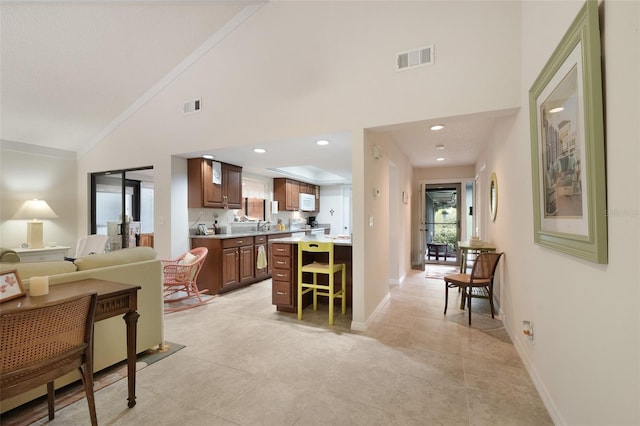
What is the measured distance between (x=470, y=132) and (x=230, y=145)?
3.24 meters

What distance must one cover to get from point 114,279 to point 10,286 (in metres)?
0.68

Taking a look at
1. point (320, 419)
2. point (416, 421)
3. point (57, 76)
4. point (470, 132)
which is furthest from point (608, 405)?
point (57, 76)

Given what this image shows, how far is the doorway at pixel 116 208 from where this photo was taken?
5074mm

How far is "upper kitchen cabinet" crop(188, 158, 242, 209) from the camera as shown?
4.47m

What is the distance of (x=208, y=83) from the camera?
401cm

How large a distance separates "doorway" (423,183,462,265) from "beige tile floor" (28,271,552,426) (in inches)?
151

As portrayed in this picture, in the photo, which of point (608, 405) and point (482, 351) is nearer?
point (608, 405)

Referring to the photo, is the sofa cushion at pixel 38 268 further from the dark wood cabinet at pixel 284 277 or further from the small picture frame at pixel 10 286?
the dark wood cabinet at pixel 284 277

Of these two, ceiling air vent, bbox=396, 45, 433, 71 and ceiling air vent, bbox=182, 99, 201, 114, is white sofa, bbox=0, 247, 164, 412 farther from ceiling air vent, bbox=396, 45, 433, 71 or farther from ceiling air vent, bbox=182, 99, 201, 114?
ceiling air vent, bbox=396, 45, 433, 71

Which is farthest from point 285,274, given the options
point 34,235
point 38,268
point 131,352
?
Answer: point 34,235

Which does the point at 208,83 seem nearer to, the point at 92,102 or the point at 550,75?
the point at 92,102

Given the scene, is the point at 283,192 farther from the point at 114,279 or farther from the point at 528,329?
the point at 528,329

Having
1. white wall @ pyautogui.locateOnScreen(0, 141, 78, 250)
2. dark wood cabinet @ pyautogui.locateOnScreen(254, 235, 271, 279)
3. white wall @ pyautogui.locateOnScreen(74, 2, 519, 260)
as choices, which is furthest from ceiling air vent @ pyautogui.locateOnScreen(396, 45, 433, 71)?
white wall @ pyautogui.locateOnScreen(0, 141, 78, 250)

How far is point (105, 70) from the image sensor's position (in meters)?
3.82
